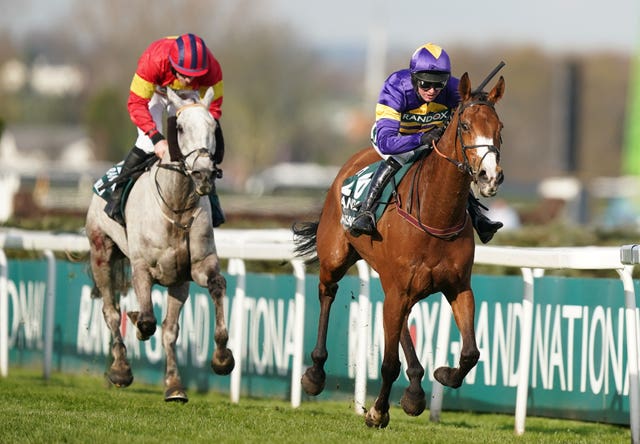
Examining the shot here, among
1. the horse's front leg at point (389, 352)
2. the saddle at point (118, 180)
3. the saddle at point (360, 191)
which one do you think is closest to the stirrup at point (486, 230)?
the saddle at point (360, 191)

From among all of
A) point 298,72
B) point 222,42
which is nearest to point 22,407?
point 222,42

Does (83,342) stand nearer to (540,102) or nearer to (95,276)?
(95,276)

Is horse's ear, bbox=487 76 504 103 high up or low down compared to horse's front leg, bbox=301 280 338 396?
up

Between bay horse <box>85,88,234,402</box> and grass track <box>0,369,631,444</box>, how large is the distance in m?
0.31

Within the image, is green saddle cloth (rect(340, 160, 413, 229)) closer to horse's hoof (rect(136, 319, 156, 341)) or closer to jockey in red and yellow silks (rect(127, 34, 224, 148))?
jockey in red and yellow silks (rect(127, 34, 224, 148))

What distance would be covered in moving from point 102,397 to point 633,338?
3197mm

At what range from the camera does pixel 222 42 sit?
208 ft

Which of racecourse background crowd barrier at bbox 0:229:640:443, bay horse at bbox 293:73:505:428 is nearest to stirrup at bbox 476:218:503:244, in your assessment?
bay horse at bbox 293:73:505:428

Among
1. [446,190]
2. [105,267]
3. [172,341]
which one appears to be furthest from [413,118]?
[105,267]

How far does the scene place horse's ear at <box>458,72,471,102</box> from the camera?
612 centimetres

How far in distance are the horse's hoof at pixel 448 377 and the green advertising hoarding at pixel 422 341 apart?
90 cm

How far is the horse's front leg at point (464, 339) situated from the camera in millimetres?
6391

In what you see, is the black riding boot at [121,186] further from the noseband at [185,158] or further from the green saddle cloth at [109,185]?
the noseband at [185,158]

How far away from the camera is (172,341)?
7648 mm
